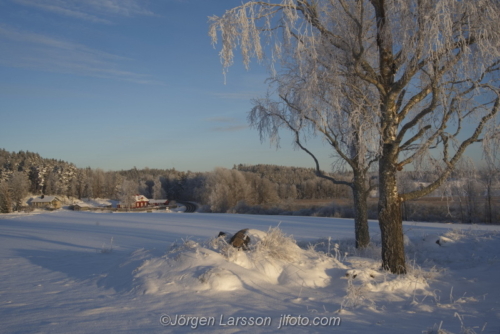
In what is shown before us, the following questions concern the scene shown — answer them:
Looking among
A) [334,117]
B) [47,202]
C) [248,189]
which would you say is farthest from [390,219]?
[47,202]

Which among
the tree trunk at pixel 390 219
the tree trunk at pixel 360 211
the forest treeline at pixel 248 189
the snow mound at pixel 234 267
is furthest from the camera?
the forest treeline at pixel 248 189

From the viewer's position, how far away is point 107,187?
3895 inches

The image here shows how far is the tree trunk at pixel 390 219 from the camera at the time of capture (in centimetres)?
620

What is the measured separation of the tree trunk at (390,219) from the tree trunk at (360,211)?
9.08 feet

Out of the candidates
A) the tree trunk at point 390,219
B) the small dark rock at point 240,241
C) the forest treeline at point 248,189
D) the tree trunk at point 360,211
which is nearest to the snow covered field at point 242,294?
the small dark rock at point 240,241

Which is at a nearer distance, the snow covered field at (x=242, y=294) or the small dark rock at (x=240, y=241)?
the snow covered field at (x=242, y=294)

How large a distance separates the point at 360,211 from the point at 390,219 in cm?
288

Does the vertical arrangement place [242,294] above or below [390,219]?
below

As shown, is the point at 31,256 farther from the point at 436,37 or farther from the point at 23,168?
the point at 23,168

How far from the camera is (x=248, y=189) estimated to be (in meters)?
51.6

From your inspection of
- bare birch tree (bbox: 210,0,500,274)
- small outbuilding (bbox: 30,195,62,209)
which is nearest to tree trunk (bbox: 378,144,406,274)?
bare birch tree (bbox: 210,0,500,274)

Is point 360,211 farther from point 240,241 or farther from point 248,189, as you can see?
point 248,189

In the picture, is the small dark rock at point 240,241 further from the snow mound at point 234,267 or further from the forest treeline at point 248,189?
the forest treeline at point 248,189

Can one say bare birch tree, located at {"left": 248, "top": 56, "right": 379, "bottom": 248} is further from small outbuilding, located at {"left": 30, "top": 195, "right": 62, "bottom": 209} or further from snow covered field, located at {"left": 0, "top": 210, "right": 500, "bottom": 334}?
small outbuilding, located at {"left": 30, "top": 195, "right": 62, "bottom": 209}
